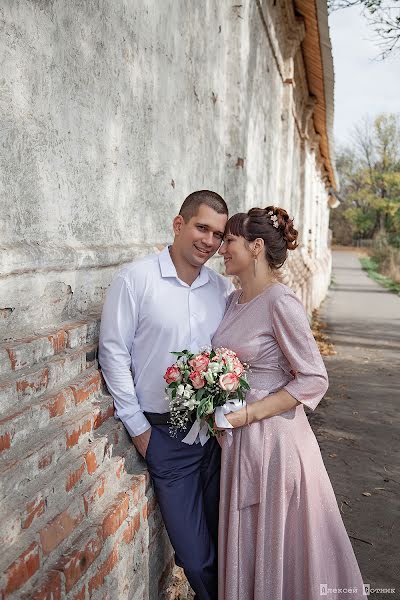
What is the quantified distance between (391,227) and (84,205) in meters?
64.4

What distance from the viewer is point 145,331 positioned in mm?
3080

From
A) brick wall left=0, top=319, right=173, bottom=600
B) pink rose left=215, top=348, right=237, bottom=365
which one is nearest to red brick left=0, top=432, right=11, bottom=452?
brick wall left=0, top=319, right=173, bottom=600

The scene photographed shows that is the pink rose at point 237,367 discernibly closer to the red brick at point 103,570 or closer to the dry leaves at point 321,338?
the red brick at point 103,570

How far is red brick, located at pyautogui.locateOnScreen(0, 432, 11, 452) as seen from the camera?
2058mm

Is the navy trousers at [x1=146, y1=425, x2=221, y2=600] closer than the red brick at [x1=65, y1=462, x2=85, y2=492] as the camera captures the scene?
No

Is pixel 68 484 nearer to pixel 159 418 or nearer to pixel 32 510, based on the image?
pixel 32 510

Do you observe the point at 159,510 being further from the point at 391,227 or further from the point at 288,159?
the point at 391,227

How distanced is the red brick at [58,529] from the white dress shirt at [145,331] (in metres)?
0.72

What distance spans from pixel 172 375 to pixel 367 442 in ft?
13.8

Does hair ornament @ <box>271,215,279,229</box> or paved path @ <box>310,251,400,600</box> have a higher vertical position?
hair ornament @ <box>271,215,279,229</box>

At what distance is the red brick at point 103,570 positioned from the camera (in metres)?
2.36

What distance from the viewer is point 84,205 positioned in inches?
123

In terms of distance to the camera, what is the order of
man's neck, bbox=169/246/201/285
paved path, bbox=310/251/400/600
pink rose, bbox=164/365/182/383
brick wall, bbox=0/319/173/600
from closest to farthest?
brick wall, bbox=0/319/173/600, pink rose, bbox=164/365/182/383, man's neck, bbox=169/246/201/285, paved path, bbox=310/251/400/600

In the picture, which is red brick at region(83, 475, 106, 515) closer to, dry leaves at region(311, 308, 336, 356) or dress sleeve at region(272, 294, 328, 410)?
dress sleeve at region(272, 294, 328, 410)
